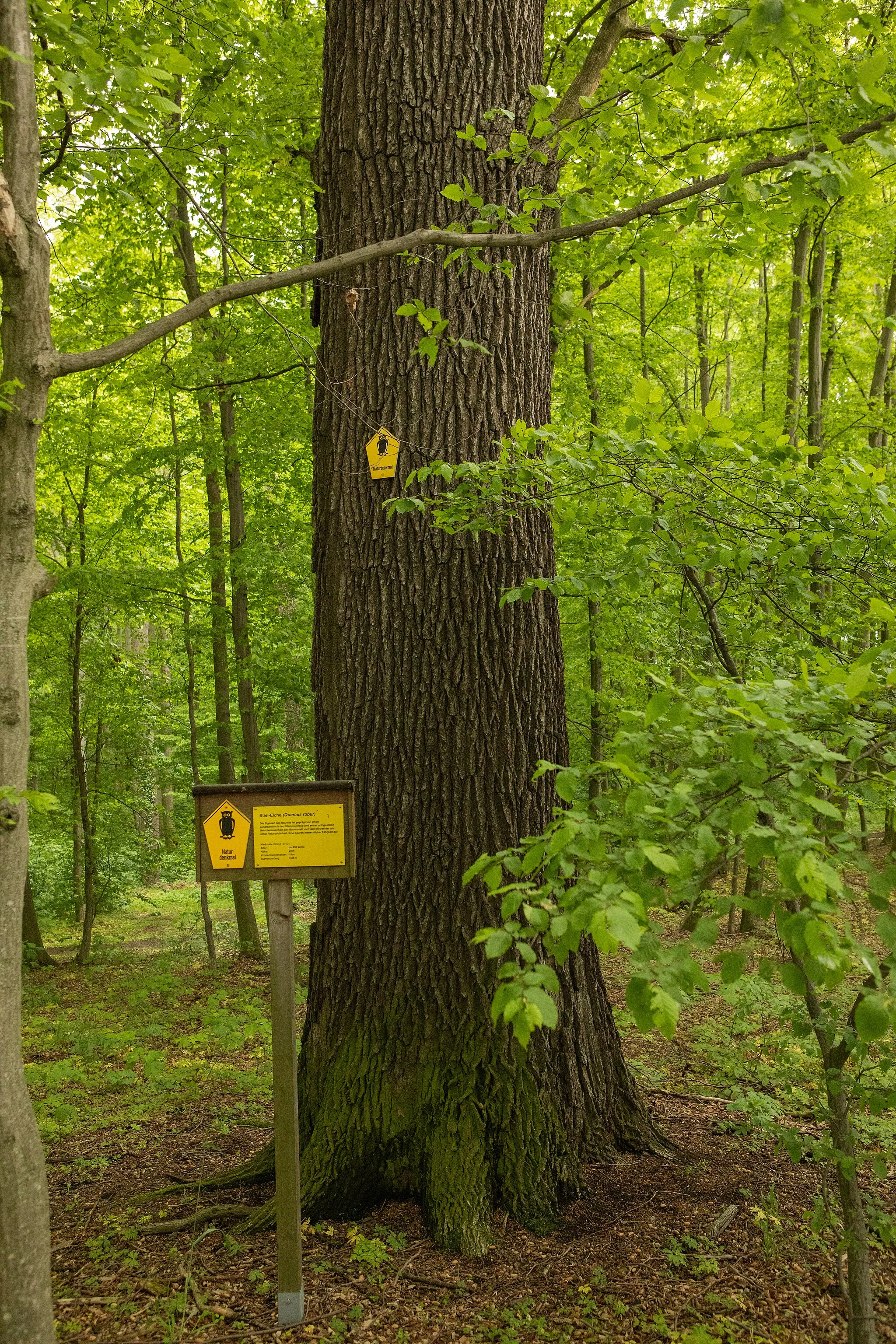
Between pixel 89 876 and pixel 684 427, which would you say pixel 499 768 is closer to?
pixel 684 427

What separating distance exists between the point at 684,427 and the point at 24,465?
196cm

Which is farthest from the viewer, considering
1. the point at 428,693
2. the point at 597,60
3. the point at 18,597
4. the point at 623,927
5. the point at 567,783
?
the point at 597,60

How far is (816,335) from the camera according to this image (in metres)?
9.53

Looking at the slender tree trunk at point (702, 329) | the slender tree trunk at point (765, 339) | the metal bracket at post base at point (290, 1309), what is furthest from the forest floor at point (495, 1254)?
the slender tree trunk at point (765, 339)

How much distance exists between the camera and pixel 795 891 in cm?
168

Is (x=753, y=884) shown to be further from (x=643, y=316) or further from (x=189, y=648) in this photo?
(x=643, y=316)

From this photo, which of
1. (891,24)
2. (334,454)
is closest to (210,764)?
(334,454)

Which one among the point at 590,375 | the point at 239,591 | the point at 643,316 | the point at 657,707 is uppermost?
the point at 643,316

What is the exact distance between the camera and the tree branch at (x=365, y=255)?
2.45m

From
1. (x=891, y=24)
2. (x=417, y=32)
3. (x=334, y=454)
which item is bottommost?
(x=334, y=454)

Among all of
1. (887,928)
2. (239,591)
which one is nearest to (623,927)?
(887,928)

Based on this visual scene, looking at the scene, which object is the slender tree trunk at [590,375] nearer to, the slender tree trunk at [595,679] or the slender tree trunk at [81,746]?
the slender tree trunk at [595,679]

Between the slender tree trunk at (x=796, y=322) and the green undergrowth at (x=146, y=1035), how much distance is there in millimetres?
7712

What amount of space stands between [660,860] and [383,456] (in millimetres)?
2543
